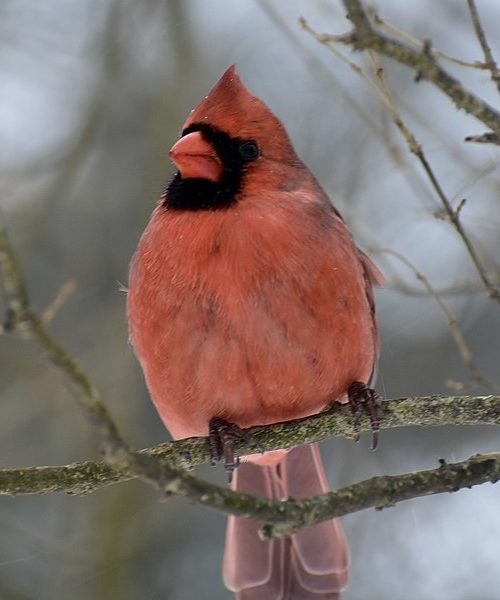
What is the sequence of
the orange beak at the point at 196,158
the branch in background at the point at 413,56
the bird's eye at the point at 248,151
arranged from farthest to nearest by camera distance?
the bird's eye at the point at 248,151
the orange beak at the point at 196,158
the branch in background at the point at 413,56

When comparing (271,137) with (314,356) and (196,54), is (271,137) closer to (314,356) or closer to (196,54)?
(314,356)

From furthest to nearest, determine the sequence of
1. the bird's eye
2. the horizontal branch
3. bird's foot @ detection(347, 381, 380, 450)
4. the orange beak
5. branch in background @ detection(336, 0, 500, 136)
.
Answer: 1. the bird's eye
2. the orange beak
3. bird's foot @ detection(347, 381, 380, 450)
4. the horizontal branch
5. branch in background @ detection(336, 0, 500, 136)

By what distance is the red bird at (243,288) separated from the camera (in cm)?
288

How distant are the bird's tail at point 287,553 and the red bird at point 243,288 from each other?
0.68m

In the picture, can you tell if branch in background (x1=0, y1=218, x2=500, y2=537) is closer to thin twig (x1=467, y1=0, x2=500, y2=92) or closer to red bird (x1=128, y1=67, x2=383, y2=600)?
red bird (x1=128, y1=67, x2=383, y2=600)

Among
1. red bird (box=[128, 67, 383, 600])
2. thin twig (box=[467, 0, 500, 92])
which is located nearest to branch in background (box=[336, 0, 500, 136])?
thin twig (box=[467, 0, 500, 92])

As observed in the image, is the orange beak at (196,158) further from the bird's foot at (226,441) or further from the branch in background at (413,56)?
the branch in background at (413,56)

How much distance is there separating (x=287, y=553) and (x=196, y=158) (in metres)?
1.54

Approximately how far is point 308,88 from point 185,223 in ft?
11.1

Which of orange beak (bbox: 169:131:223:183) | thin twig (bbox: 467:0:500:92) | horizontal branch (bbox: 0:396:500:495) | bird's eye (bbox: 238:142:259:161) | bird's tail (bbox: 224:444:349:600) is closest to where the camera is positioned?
thin twig (bbox: 467:0:500:92)

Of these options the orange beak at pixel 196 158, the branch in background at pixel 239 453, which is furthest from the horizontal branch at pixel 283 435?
the orange beak at pixel 196 158

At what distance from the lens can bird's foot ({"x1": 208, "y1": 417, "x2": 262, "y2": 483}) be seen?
288 cm

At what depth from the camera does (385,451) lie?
5465mm

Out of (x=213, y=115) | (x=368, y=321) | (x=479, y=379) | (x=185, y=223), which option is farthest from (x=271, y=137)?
(x=479, y=379)
